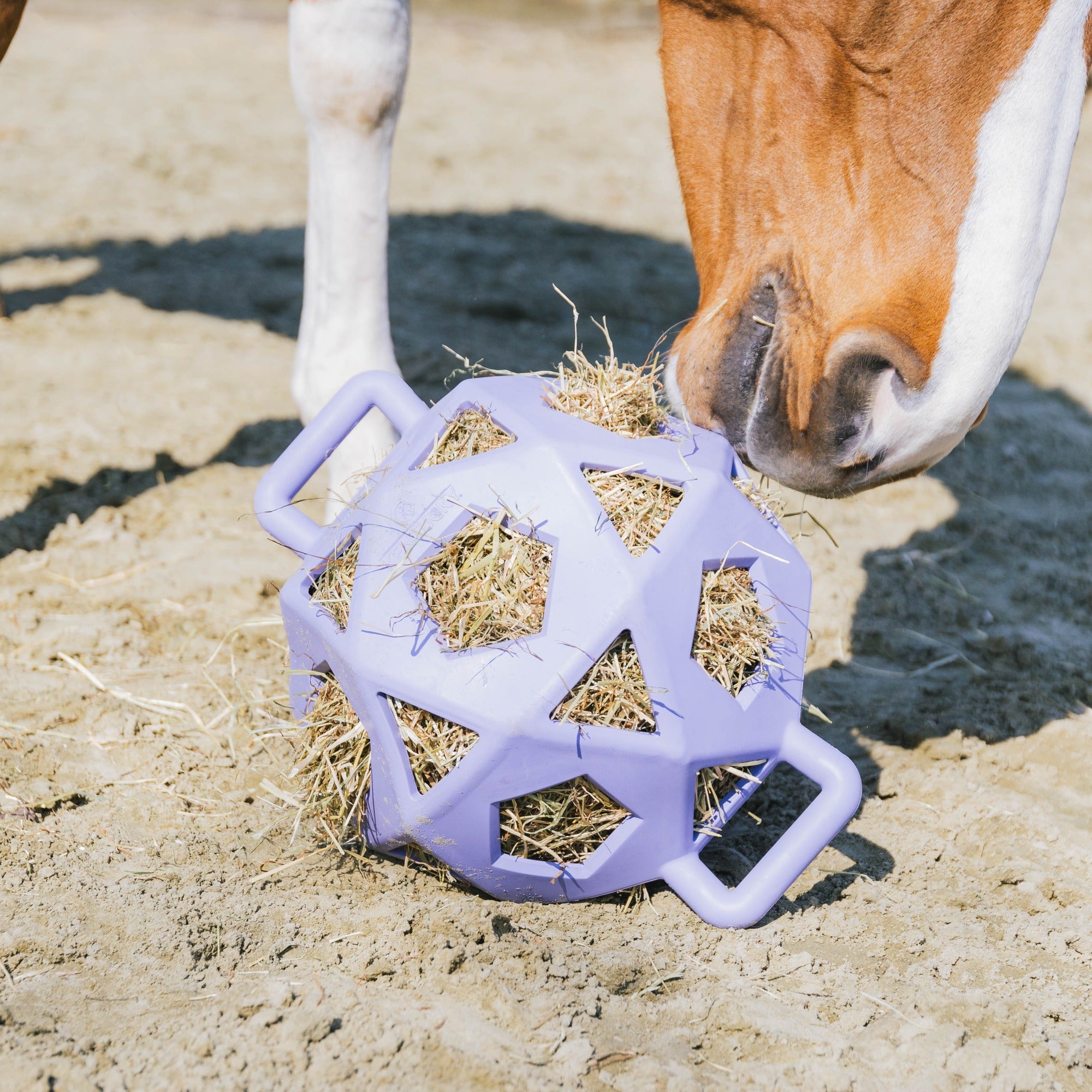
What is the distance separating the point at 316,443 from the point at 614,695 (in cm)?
59

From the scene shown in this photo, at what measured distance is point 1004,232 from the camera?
1.42 m

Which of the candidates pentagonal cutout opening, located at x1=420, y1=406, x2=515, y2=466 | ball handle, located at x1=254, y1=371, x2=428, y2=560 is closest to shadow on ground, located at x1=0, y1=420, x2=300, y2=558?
ball handle, located at x1=254, y1=371, x2=428, y2=560

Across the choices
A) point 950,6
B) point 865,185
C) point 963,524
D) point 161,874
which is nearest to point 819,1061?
point 161,874

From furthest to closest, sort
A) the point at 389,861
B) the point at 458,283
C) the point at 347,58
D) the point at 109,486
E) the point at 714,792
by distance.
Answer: the point at 458,283 → the point at 109,486 → the point at 347,58 → the point at 389,861 → the point at 714,792

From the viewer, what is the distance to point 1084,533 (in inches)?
114

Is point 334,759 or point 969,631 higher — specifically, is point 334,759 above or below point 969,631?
above

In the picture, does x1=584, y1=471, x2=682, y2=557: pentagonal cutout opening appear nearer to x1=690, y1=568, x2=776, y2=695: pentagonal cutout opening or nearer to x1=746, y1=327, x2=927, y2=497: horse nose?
x1=690, y1=568, x2=776, y2=695: pentagonal cutout opening

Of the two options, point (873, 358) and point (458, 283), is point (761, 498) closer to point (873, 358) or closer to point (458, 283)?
point (873, 358)

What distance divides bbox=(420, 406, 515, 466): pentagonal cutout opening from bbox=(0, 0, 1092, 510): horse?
31 cm

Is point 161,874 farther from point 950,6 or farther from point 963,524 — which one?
point 963,524

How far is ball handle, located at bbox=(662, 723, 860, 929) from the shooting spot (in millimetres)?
1370

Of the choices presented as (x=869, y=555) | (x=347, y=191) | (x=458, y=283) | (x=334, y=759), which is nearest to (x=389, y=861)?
(x=334, y=759)

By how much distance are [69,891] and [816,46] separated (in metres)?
1.55

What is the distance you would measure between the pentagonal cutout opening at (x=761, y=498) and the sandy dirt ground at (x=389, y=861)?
50 centimetres
